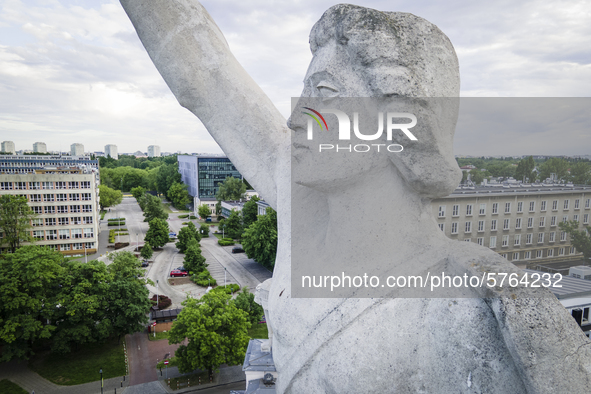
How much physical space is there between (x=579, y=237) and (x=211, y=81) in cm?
3315

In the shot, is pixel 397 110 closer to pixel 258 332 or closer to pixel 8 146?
pixel 258 332

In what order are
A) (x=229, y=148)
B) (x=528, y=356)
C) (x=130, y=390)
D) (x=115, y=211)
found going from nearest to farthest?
(x=528, y=356) → (x=229, y=148) → (x=130, y=390) → (x=115, y=211)

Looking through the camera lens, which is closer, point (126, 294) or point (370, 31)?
point (370, 31)

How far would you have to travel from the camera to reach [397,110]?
2418 mm

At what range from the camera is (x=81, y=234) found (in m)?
47.4

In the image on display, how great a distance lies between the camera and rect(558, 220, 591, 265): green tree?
28719 mm

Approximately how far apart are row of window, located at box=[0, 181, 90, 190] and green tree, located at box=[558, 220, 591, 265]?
46.4m

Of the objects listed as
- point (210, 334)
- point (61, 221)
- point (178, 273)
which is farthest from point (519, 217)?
point (61, 221)

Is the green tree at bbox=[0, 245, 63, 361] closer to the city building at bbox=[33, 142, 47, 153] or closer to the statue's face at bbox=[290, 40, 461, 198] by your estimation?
the statue's face at bbox=[290, 40, 461, 198]

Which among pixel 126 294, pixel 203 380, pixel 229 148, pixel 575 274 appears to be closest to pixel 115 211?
pixel 126 294

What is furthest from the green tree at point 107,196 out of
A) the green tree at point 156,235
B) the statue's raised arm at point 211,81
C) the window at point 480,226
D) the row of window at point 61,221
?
the statue's raised arm at point 211,81

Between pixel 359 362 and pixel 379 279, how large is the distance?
1.69ft

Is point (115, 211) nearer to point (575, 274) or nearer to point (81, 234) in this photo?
point (81, 234)

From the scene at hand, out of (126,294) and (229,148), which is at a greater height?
(229,148)
